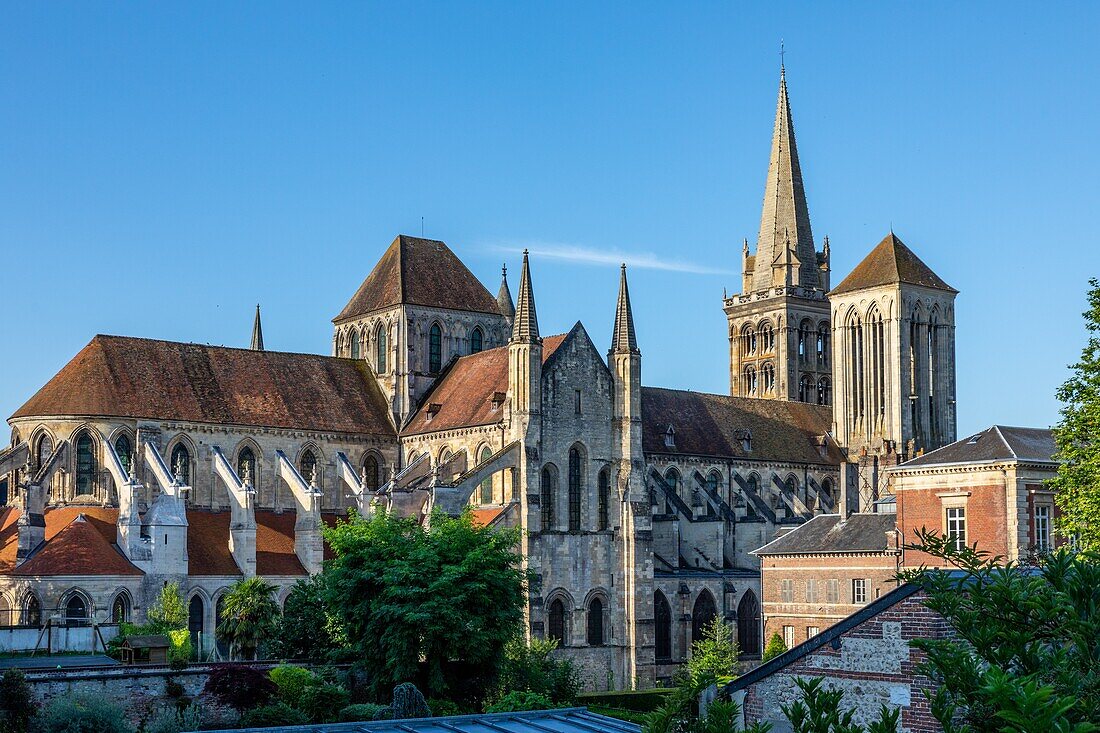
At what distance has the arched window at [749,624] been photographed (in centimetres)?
7219

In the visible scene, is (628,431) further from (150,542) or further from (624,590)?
(150,542)

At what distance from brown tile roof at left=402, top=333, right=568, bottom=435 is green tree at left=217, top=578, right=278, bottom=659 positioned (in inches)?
642

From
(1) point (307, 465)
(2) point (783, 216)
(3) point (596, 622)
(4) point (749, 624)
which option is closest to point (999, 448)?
(3) point (596, 622)

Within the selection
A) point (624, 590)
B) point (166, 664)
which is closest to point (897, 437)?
point (624, 590)

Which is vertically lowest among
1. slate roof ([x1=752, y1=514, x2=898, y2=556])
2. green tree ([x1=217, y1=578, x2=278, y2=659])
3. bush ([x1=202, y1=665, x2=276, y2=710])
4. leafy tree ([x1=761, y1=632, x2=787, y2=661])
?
leafy tree ([x1=761, y1=632, x2=787, y2=661])

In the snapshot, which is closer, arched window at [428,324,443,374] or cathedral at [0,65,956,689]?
cathedral at [0,65,956,689]

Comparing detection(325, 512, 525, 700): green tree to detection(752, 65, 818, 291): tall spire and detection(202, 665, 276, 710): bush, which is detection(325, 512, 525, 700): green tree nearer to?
detection(202, 665, 276, 710): bush

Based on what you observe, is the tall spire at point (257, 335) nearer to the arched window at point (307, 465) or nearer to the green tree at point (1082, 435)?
the arched window at point (307, 465)

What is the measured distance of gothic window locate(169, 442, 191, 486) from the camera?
65.2 m

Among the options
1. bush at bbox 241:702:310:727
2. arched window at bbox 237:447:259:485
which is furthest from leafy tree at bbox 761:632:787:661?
bush at bbox 241:702:310:727

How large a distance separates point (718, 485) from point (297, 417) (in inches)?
913

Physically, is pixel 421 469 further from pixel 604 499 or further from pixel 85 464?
pixel 85 464

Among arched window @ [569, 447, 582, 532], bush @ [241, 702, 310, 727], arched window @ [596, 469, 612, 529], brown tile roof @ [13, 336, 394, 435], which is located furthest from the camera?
arched window @ [596, 469, 612, 529]

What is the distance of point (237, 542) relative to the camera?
61531mm
